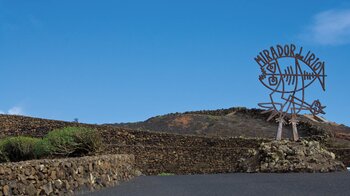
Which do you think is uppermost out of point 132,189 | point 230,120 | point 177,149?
point 230,120

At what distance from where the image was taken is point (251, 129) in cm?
3250

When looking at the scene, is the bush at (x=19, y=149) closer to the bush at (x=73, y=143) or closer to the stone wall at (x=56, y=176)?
the bush at (x=73, y=143)

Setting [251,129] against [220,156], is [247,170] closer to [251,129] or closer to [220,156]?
[220,156]

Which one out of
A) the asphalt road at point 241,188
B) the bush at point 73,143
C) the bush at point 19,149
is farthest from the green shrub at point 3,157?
the asphalt road at point 241,188

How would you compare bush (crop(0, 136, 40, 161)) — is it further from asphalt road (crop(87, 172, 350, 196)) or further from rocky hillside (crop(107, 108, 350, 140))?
rocky hillside (crop(107, 108, 350, 140))

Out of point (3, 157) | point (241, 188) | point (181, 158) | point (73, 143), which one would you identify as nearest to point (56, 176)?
point (241, 188)

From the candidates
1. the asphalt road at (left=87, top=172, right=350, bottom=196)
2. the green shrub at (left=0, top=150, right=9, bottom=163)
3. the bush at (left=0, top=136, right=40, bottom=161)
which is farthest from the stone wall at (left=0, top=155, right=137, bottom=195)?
the green shrub at (left=0, top=150, right=9, bottom=163)

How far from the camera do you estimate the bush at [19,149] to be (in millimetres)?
17658

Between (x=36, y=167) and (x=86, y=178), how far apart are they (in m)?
1.66

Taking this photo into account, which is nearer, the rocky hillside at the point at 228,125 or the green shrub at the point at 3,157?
the green shrub at the point at 3,157

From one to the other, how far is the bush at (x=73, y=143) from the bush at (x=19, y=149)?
83 centimetres

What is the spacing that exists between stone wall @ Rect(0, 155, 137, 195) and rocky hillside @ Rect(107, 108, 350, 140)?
16868 mm

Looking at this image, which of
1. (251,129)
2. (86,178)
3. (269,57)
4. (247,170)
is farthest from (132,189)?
(251,129)

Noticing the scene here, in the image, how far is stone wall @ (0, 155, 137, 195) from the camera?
10.8 m
